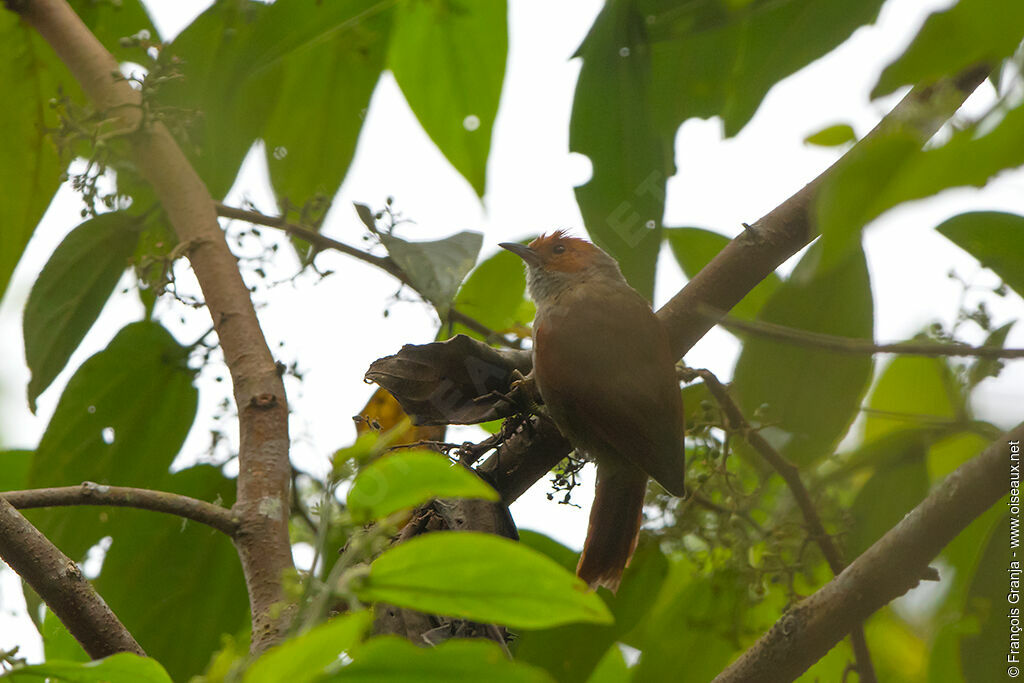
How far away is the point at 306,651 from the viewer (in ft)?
2.06

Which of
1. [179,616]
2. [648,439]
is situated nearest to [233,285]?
[179,616]

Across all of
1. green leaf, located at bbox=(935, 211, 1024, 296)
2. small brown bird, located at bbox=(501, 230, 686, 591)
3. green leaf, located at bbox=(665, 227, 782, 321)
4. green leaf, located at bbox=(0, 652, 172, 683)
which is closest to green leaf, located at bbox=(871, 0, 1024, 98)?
green leaf, located at bbox=(0, 652, 172, 683)

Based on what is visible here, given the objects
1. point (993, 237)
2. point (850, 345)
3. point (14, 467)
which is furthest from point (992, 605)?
point (14, 467)

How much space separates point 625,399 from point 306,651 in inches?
48.8

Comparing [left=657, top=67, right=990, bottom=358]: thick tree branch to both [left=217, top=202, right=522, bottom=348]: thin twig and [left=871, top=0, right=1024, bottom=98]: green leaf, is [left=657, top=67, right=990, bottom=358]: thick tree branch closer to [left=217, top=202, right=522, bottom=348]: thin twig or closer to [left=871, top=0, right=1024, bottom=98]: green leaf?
[left=217, top=202, right=522, bottom=348]: thin twig

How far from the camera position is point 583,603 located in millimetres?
698

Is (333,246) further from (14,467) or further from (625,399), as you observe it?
(14,467)

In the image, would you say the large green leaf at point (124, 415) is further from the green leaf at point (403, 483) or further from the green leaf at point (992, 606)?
the green leaf at point (992, 606)

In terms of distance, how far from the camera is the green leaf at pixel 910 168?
51 cm

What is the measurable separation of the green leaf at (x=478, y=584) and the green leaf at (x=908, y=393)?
5.75 feet

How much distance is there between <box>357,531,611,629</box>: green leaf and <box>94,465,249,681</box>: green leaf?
4.95 ft

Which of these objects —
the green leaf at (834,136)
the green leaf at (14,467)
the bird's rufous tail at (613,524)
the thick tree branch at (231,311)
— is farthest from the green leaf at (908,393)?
the green leaf at (14,467)

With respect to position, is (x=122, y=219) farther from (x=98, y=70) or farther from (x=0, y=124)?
(x=0, y=124)

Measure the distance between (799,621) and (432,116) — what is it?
1.44 metres
